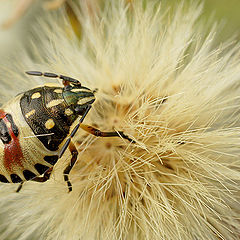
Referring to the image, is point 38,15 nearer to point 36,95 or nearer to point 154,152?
point 36,95

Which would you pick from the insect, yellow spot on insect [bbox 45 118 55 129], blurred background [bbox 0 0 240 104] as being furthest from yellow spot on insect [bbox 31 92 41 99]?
blurred background [bbox 0 0 240 104]

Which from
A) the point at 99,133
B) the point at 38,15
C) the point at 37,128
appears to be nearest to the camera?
the point at 37,128

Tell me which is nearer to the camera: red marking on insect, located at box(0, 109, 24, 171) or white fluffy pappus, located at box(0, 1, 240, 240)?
red marking on insect, located at box(0, 109, 24, 171)

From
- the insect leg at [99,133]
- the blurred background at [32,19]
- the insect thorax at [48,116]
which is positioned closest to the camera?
the insect thorax at [48,116]

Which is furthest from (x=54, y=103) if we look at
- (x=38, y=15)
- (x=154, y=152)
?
(x=38, y=15)

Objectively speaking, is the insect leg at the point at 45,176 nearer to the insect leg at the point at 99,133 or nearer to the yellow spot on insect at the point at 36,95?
the insect leg at the point at 99,133

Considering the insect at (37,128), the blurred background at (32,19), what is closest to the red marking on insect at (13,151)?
the insect at (37,128)

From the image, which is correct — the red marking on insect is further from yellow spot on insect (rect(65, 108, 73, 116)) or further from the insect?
yellow spot on insect (rect(65, 108, 73, 116))

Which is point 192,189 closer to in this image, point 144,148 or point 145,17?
point 144,148
